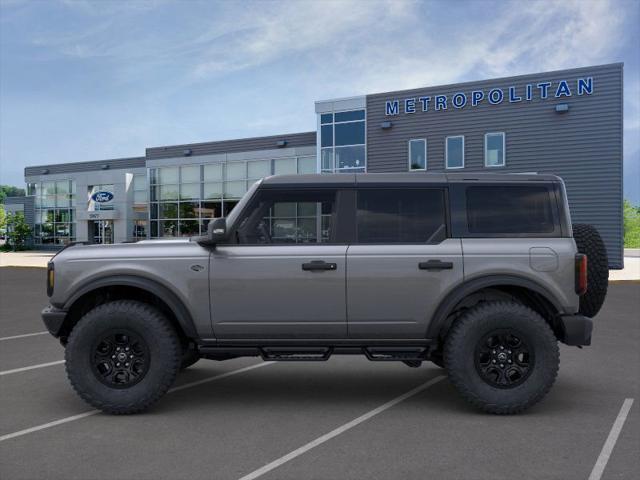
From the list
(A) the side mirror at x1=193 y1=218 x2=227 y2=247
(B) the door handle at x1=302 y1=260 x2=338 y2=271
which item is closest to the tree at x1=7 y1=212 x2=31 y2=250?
(A) the side mirror at x1=193 y1=218 x2=227 y2=247

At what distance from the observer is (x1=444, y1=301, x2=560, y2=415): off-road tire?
197 inches

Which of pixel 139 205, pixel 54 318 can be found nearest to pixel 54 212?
pixel 139 205

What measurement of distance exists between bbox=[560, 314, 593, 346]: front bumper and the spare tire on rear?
40 cm

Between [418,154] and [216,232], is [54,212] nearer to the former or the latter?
[418,154]

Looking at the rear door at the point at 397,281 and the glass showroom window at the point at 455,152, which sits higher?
the glass showroom window at the point at 455,152

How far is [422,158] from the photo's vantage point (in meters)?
27.2

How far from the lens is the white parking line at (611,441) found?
12.6 ft

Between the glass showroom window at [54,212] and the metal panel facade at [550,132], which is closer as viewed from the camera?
the metal panel facade at [550,132]

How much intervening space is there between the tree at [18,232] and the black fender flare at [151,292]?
50.4 meters

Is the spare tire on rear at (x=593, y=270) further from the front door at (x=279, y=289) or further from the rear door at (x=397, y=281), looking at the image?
the front door at (x=279, y=289)

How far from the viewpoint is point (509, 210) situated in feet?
17.4

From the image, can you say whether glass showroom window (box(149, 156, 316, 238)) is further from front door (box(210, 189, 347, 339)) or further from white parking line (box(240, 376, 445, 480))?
front door (box(210, 189, 347, 339))

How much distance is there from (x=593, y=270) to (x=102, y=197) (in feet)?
142

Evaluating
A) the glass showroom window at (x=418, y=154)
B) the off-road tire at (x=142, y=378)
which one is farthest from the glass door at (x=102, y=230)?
the off-road tire at (x=142, y=378)
